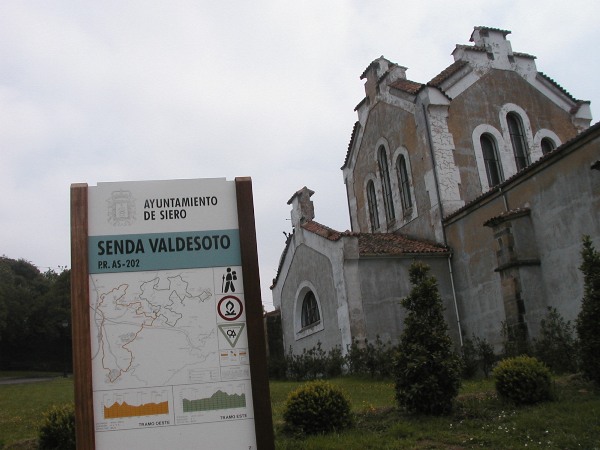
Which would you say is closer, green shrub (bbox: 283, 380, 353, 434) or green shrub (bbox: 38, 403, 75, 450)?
green shrub (bbox: 38, 403, 75, 450)

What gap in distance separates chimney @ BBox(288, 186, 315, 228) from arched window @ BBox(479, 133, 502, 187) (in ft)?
22.2

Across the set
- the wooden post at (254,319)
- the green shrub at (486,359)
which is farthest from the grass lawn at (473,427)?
the green shrub at (486,359)

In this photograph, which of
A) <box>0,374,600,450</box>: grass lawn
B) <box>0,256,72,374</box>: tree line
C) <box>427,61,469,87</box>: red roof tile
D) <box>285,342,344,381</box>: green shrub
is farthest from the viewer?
<box>0,256,72,374</box>: tree line

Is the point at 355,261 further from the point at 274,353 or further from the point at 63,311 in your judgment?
the point at 63,311

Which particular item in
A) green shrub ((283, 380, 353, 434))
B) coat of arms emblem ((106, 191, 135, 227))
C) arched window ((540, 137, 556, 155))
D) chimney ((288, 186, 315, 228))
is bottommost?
green shrub ((283, 380, 353, 434))

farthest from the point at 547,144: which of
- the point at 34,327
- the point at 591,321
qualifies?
the point at 34,327

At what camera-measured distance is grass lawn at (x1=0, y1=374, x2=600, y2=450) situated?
8617 mm

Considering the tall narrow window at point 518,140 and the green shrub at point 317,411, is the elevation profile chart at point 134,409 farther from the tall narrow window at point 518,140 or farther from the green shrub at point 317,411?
the tall narrow window at point 518,140

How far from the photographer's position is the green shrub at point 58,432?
9289 mm

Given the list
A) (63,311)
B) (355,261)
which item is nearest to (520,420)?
(355,261)

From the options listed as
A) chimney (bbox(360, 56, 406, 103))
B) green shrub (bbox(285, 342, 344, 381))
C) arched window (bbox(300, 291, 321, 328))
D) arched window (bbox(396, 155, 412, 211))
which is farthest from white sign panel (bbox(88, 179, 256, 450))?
chimney (bbox(360, 56, 406, 103))

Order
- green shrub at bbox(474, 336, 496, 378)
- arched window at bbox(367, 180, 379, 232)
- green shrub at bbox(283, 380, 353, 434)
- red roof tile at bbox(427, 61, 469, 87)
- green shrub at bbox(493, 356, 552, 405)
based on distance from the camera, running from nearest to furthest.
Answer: green shrub at bbox(283, 380, 353, 434) → green shrub at bbox(493, 356, 552, 405) → green shrub at bbox(474, 336, 496, 378) → red roof tile at bbox(427, 61, 469, 87) → arched window at bbox(367, 180, 379, 232)

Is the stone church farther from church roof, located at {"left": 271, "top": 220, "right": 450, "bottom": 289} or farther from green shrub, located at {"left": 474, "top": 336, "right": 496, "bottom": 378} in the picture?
green shrub, located at {"left": 474, "top": 336, "right": 496, "bottom": 378}

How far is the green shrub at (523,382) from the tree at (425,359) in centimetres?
87
